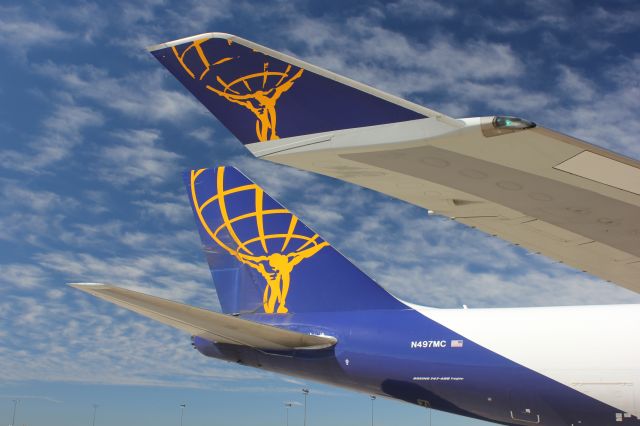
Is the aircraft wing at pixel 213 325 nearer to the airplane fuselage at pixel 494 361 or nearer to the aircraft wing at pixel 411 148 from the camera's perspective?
the airplane fuselage at pixel 494 361

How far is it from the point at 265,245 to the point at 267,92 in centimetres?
1147

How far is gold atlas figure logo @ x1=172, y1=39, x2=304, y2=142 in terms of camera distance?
17.1 ft

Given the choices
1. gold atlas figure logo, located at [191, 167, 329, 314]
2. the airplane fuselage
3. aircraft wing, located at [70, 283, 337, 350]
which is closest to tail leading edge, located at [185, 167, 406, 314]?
gold atlas figure logo, located at [191, 167, 329, 314]

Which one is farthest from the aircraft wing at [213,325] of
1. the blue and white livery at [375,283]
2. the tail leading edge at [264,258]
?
the tail leading edge at [264,258]

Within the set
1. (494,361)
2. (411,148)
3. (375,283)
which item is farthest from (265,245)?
(411,148)

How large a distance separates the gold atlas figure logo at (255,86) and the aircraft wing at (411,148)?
10 mm

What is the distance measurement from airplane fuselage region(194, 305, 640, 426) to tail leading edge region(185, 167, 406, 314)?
105cm

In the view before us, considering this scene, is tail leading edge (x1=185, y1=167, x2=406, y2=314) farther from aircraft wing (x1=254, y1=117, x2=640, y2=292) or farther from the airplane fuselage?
aircraft wing (x1=254, y1=117, x2=640, y2=292)

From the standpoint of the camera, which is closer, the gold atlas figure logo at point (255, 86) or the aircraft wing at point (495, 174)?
the aircraft wing at point (495, 174)

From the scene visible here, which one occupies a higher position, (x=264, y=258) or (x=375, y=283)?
(x=264, y=258)

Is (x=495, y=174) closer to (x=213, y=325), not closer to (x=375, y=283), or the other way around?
(x=213, y=325)

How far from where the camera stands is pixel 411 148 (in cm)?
488

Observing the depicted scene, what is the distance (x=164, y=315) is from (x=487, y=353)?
252 inches

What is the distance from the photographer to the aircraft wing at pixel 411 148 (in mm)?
4660
